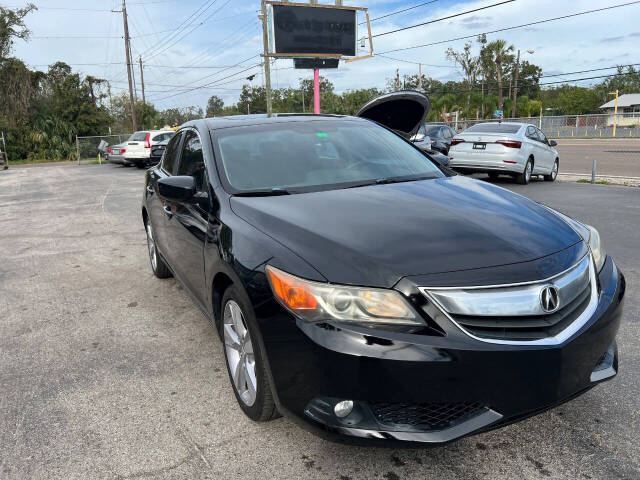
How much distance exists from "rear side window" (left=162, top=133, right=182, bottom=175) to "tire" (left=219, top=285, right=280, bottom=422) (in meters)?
2.07

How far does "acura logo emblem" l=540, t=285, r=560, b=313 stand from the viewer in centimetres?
211

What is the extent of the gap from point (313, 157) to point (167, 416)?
181 cm

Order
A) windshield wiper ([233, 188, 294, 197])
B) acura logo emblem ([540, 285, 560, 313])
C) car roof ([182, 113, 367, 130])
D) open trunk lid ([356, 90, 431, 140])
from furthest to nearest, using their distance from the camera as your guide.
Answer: open trunk lid ([356, 90, 431, 140]) < car roof ([182, 113, 367, 130]) < windshield wiper ([233, 188, 294, 197]) < acura logo emblem ([540, 285, 560, 313])

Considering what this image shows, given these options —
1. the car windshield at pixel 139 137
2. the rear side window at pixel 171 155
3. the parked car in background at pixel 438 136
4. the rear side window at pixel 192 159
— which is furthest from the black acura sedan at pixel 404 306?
the car windshield at pixel 139 137

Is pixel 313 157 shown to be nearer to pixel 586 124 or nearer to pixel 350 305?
pixel 350 305

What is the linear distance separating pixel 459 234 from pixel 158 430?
5.91 ft

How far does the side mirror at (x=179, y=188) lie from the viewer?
331cm

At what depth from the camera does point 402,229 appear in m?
2.45

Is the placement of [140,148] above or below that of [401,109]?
below

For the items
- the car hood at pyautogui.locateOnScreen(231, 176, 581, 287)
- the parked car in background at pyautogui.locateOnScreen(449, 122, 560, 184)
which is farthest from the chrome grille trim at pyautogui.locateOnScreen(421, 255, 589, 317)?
the parked car in background at pyautogui.locateOnScreen(449, 122, 560, 184)

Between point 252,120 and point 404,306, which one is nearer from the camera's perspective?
point 404,306

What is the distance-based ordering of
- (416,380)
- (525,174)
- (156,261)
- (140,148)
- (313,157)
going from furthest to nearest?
(140,148) → (525,174) → (156,261) → (313,157) → (416,380)

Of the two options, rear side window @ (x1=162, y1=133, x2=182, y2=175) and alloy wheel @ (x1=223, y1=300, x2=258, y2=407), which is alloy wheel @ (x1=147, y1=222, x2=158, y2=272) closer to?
rear side window @ (x1=162, y1=133, x2=182, y2=175)

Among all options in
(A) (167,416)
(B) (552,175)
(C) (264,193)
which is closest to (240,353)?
(A) (167,416)
